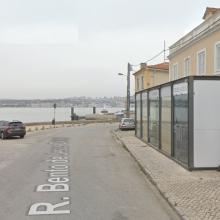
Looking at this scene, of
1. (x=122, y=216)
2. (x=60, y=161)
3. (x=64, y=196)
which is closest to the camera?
(x=122, y=216)

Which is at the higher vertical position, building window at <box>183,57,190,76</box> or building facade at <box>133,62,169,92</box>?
building facade at <box>133,62,169,92</box>

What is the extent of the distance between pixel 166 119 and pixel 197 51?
28.5 feet

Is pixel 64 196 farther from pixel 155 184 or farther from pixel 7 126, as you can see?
pixel 7 126

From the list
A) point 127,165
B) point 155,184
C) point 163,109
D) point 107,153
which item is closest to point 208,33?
point 163,109

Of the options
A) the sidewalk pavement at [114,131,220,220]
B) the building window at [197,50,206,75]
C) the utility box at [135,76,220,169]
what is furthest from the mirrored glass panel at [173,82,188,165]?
the building window at [197,50,206,75]

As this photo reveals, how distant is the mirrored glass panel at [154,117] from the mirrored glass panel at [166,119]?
1.75 metres

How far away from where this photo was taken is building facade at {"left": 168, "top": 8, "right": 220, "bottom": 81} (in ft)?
80.8

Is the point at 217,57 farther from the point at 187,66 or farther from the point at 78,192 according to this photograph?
the point at 78,192

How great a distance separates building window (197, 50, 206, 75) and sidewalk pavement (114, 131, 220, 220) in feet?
31.1

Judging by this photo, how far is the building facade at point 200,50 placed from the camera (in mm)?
24625

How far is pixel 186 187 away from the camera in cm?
1249

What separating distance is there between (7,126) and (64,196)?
29.2 m

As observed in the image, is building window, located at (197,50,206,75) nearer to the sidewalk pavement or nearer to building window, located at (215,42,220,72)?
building window, located at (215,42,220,72)

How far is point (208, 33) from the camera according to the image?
2556 cm
